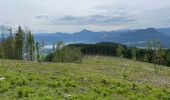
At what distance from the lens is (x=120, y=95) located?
909 inches

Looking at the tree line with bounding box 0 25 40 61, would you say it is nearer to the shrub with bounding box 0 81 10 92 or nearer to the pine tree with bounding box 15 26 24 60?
the pine tree with bounding box 15 26 24 60

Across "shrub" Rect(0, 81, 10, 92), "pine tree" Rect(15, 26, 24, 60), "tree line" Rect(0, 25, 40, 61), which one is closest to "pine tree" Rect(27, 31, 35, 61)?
"tree line" Rect(0, 25, 40, 61)

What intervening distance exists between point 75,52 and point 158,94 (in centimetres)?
15240

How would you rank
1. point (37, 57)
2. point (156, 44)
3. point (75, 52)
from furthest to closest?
point (75, 52) < point (37, 57) < point (156, 44)

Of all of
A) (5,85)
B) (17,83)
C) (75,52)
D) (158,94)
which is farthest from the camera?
(75,52)

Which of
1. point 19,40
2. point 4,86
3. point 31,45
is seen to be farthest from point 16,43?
point 4,86

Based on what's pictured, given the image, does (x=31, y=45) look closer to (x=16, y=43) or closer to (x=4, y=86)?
(x=16, y=43)

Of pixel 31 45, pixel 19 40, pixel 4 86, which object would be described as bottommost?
pixel 4 86

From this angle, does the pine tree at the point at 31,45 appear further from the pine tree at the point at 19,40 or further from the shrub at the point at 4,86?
the shrub at the point at 4,86

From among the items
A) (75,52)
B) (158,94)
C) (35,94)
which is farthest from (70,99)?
(75,52)

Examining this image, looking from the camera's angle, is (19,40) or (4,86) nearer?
(4,86)

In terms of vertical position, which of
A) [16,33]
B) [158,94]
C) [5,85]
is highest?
[16,33]

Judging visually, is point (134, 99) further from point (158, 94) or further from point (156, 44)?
point (156, 44)

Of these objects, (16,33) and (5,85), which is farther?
(16,33)
